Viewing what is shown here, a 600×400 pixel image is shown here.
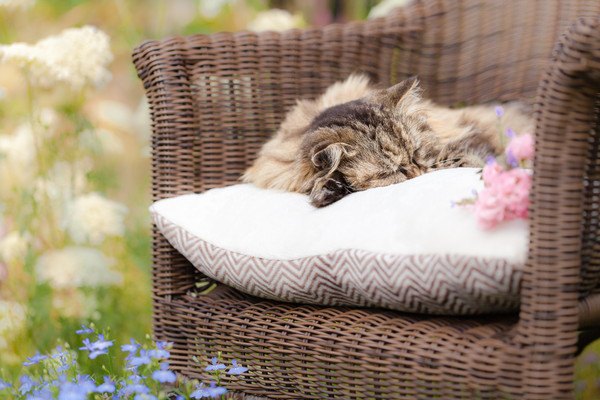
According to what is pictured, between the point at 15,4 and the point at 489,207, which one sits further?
the point at 15,4

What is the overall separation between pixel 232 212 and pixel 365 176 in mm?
328

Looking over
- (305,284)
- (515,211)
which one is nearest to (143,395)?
(305,284)

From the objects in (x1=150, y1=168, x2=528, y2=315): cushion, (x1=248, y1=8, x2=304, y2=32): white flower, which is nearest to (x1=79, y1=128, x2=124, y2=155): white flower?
(x1=248, y1=8, x2=304, y2=32): white flower

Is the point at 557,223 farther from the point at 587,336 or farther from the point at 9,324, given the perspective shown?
the point at 9,324

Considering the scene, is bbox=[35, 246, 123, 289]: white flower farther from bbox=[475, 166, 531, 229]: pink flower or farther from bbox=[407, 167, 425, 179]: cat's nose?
bbox=[475, 166, 531, 229]: pink flower

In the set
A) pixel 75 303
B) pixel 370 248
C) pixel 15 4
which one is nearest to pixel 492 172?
pixel 370 248

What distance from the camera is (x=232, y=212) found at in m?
1.73

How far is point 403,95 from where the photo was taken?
183cm

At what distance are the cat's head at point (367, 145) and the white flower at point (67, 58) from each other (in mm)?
859

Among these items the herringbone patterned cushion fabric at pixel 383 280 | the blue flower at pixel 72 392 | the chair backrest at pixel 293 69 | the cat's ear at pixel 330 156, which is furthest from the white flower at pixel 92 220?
the blue flower at pixel 72 392

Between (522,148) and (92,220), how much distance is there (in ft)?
5.10

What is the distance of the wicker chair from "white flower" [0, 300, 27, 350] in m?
0.66

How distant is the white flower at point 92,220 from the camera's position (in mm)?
2391

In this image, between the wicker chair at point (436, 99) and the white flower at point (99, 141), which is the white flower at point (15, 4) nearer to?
the white flower at point (99, 141)
